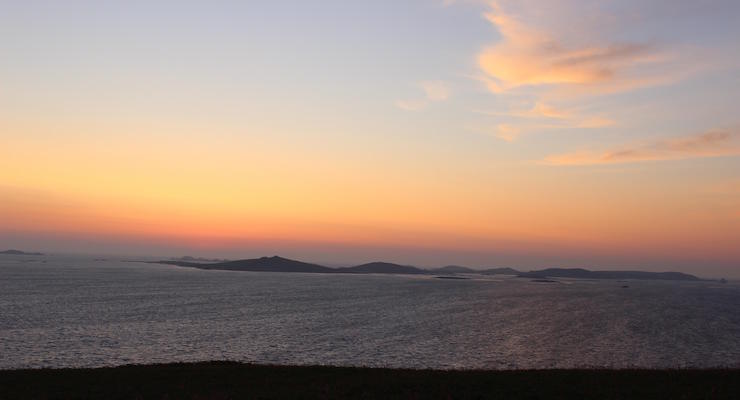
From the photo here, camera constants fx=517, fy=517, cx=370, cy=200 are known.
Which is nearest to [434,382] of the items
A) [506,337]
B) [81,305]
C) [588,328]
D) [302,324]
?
[506,337]

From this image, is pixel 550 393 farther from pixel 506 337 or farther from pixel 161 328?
pixel 161 328

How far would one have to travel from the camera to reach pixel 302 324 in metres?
93.2

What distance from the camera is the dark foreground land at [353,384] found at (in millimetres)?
31984

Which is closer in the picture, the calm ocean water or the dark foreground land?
the dark foreground land

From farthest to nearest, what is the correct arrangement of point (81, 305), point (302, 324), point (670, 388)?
point (81, 305), point (302, 324), point (670, 388)

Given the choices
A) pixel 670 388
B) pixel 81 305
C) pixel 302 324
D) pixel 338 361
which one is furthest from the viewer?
pixel 81 305

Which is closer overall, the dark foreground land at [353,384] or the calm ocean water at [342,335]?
the dark foreground land at [353,384]

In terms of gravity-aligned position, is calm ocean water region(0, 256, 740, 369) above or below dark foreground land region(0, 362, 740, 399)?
below

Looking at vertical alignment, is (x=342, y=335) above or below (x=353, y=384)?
below

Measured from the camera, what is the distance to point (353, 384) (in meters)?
35.0

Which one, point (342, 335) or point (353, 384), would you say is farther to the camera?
point (342, 335)

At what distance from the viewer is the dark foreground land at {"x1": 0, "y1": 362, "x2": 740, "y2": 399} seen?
31984 millimetres

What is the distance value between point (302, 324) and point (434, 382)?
200ft

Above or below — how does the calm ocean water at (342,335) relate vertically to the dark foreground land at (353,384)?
below
